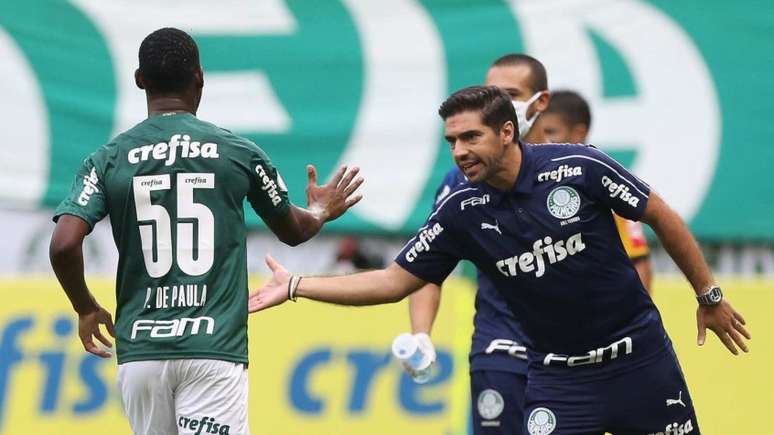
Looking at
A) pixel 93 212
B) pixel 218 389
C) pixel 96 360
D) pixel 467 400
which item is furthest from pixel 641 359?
pixel 96 360

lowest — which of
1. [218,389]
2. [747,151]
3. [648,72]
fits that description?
[218,389]

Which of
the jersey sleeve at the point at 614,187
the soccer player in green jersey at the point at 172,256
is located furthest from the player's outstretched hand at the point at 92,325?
the jersey sleeve at the point at 614,187

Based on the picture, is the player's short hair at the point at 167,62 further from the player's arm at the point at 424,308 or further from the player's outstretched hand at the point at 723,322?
the player's outstretched hand at the point at 723,322

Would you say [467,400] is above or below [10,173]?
below

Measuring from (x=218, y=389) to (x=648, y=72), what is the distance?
7.10 meters

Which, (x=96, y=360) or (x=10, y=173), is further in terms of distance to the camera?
(x=10, y=173)

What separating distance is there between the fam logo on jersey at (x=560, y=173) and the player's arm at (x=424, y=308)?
1461 mm

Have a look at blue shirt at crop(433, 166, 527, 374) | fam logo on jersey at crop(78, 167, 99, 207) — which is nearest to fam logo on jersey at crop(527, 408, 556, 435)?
blue shirt at crop(433, 166, 527, 374)

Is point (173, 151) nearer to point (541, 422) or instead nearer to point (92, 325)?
point (92, 325)

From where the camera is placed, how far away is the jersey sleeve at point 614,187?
5.68 meters

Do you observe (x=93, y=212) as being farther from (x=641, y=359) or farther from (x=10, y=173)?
(x=10, y=173)

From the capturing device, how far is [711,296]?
5.87 m

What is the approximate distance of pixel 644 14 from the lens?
1157 cm

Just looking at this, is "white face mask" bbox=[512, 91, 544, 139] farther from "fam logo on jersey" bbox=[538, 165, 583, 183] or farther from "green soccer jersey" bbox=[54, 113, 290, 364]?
"green soccer jersey" bbox=[54, 113, 290, 364]
